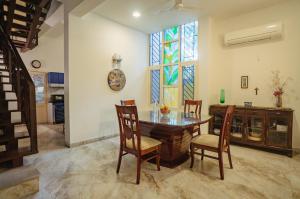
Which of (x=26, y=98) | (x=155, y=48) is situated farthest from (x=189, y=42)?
(x=26, y=98)

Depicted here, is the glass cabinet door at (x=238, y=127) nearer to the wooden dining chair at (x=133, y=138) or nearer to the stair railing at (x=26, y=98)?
the wooden dining chair at (x=133, y=138)

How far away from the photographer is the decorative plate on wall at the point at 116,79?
4352mm

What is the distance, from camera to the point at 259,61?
150 inches

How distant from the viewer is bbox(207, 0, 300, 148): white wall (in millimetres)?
3396

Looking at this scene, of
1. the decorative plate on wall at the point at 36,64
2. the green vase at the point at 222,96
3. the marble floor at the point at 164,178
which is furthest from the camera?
the decorative plate on wall at the point at 36,64

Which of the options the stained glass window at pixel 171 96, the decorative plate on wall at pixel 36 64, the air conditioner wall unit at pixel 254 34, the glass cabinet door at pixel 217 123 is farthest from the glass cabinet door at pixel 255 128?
the decorative plate on wall at pixel 36 64

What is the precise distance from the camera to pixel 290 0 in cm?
338

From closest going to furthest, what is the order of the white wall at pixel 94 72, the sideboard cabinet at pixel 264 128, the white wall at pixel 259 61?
the sideboard cabinet at pixel 264 128
the white wall at pixel 259 61
the white wall at pixel 94 72

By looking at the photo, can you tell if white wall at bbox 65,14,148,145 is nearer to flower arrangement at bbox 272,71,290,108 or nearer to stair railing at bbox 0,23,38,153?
stair railing at bbox 0,23,38,153

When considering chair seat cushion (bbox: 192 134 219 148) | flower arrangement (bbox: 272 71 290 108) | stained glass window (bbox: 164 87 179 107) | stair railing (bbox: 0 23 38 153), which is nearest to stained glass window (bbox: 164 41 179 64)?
stained glass window (bbox: 164 87 179 107)

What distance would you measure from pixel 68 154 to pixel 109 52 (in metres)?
2.44

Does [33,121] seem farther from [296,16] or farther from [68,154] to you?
[296,16]

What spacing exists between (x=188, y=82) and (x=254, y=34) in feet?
5.71

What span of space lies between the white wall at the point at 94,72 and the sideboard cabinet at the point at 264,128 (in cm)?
255
